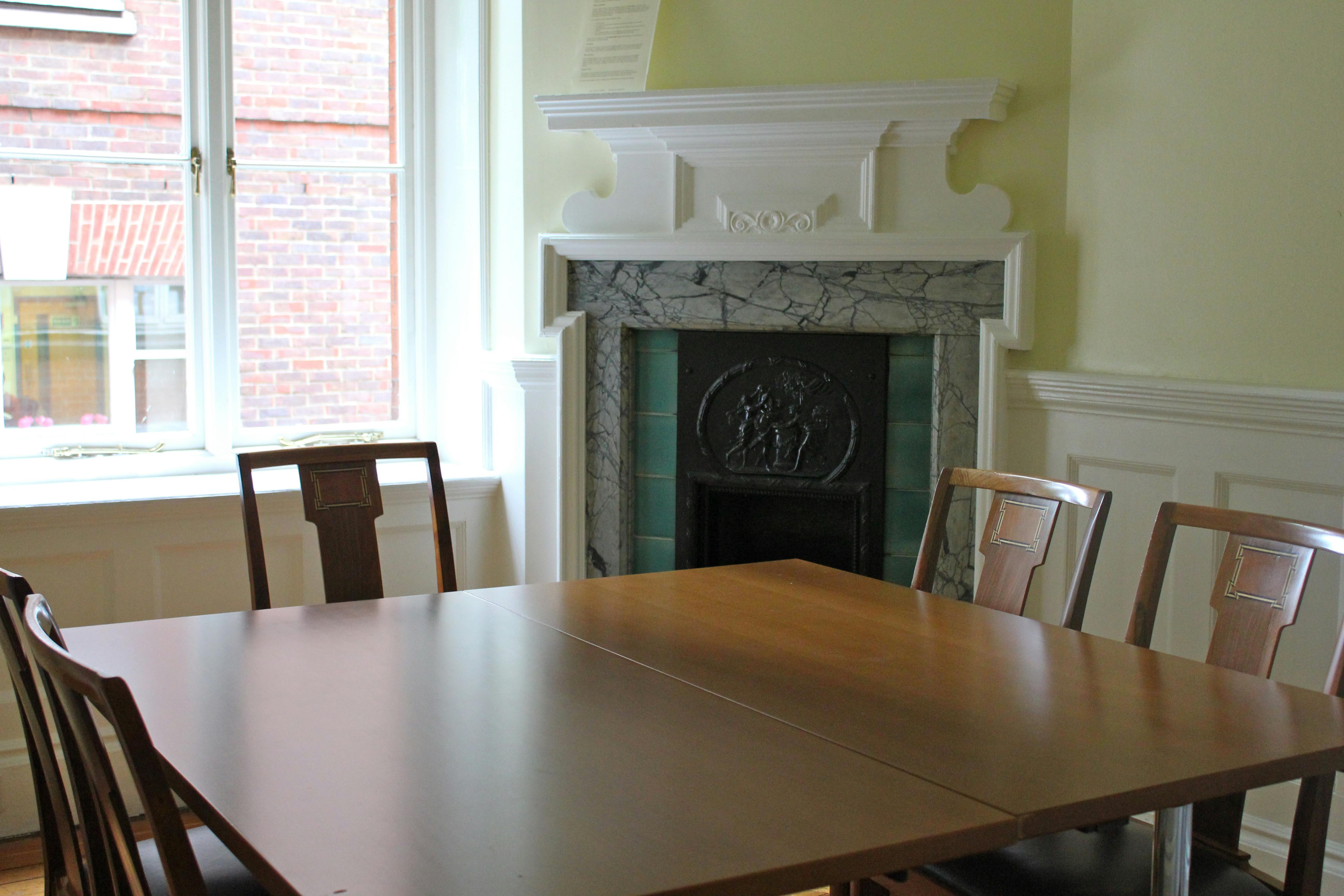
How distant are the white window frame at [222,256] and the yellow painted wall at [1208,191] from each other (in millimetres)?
1900

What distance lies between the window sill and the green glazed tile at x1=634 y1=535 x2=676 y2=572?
0.50m

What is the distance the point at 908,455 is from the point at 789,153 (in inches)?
34.8

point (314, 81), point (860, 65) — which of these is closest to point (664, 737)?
point (860, 65)

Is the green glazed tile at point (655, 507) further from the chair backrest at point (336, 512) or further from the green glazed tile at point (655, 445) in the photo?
the chair backrest at point (336, 512)

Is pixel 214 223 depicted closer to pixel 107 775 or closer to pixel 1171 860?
pixel 107 775

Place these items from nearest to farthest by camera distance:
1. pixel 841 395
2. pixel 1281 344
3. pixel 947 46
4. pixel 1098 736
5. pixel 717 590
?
pixel 1098 736 < pixel 717 590 < pixel 1281 344 < pixel 947 46 < pixel 841 395

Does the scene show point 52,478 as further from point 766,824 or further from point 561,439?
point 766,824

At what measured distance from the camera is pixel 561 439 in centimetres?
367

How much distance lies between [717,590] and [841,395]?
1304 mm

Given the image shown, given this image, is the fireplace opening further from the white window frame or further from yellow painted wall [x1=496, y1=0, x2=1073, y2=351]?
the white window frame

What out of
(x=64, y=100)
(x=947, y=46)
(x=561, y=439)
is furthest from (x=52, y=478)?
(x=947, y=46)

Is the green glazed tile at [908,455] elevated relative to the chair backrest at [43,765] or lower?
elevated

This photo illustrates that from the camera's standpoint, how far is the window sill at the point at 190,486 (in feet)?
10.7

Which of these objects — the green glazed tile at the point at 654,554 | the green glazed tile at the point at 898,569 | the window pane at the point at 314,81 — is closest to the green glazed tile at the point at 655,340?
the green glazed tile at the point at 654,554
